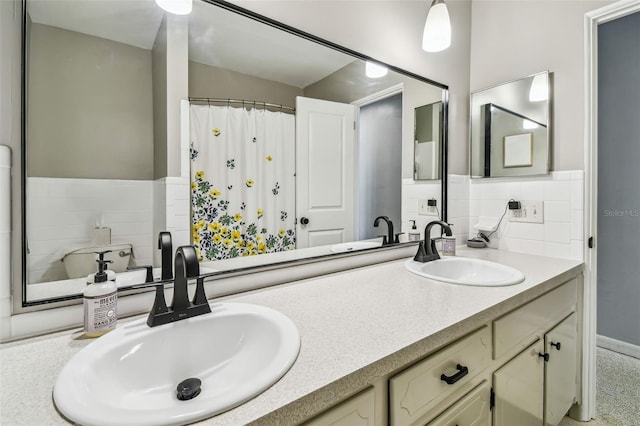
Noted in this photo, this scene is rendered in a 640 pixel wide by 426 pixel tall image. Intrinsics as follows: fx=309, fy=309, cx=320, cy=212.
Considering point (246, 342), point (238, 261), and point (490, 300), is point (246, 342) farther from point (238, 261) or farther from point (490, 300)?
point (490, 300)

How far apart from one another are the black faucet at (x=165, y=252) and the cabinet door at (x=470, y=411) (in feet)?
2.78

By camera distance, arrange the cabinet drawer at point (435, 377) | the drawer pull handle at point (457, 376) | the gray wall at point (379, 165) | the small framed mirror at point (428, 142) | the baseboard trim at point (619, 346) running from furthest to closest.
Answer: the baseboard trim at point (619, 346) < the small framed mirror at point (428, 142) < the gray wall at point (379, 165) < the drawer pull handle at point (457, 376) < the cabinet drawer at point (435, 377)

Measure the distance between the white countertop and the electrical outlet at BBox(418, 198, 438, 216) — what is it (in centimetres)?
58

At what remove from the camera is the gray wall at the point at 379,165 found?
4.98 feet

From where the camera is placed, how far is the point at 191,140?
1028 millimetres

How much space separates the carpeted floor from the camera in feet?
5.28

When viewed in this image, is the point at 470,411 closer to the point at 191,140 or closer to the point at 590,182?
the point at 191,140

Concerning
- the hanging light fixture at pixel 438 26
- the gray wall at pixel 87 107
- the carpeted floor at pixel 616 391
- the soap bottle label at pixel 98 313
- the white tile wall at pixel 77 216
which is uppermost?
the hanging light fixture at pixel 438 26

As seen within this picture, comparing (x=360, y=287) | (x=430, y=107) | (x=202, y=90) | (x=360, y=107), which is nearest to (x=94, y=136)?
(x=202, y=90)

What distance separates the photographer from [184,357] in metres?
0.77

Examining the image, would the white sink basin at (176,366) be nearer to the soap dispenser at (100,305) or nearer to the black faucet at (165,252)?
the soap dispenser at (100,305)

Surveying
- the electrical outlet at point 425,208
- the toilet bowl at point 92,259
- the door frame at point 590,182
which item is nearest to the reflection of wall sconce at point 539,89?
the door frame at point 590,182

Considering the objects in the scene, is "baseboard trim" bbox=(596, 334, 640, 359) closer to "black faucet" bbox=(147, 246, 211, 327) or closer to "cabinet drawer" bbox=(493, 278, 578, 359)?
"cabinet drawer" bbox=(493, 278, 578, 359)

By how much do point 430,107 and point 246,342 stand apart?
1.63m
